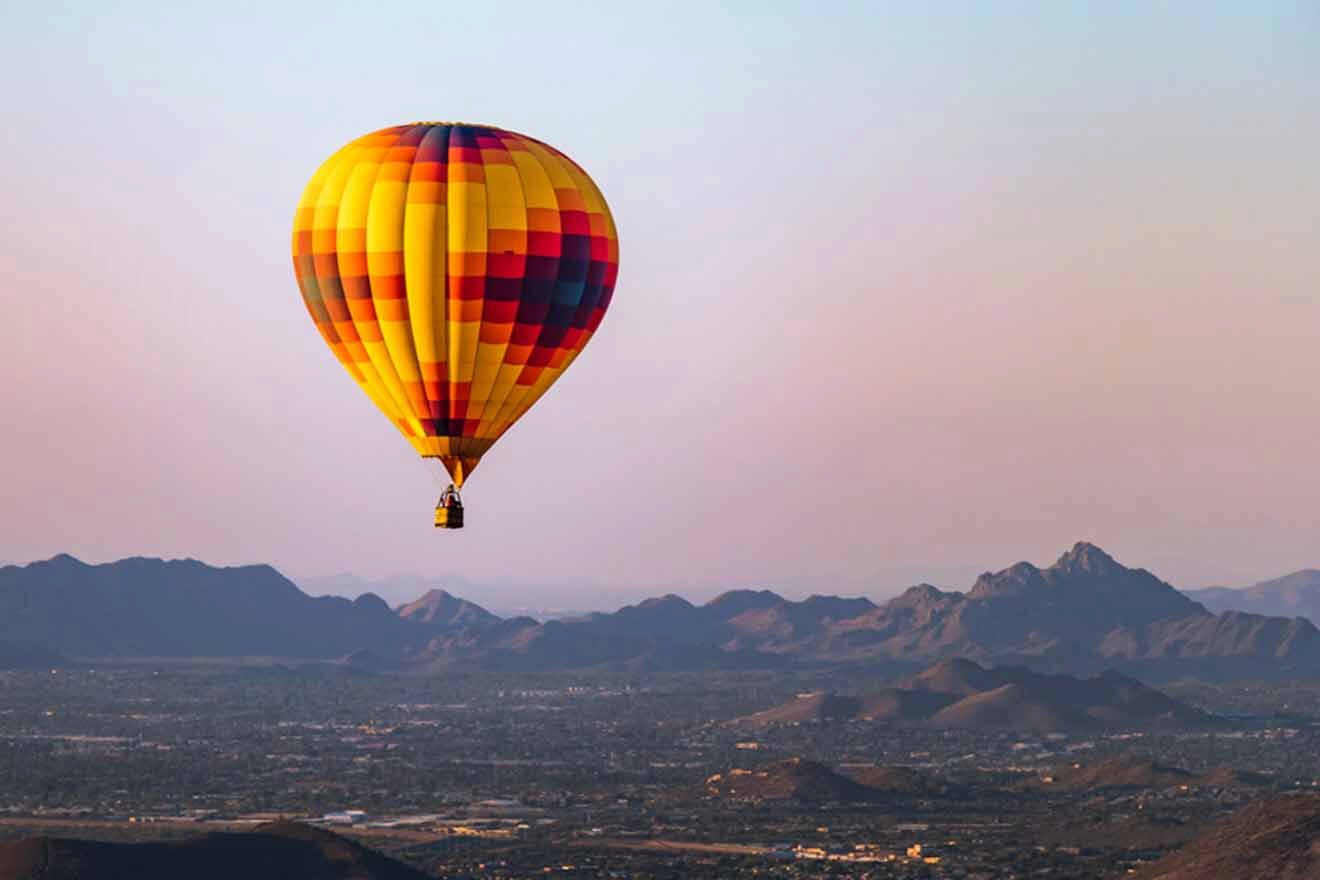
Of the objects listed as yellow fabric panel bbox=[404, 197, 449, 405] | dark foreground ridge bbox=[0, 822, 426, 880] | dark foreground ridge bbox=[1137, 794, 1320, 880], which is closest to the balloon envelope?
yellow fabric panel bbox=[404, 197, 449, 405]

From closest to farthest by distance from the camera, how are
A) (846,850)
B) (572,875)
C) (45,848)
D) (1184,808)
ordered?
(45,848) < (572,875) < (846,850) < (1184,808)

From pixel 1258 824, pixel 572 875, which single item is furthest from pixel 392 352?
pixel 572 875

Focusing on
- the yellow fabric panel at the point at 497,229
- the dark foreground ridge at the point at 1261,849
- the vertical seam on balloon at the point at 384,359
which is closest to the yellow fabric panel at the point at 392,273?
the vertical seam on balloon at the point at 384,359

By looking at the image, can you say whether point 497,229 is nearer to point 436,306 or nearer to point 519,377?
point 436,306

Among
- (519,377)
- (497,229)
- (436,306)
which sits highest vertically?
(497,229)

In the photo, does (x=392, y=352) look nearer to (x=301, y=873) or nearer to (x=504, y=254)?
(x=504, y=254)

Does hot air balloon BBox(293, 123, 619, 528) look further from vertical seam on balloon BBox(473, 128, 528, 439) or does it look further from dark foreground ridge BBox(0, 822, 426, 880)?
dark foreground ridge BBox(0, 822, 426, 880)

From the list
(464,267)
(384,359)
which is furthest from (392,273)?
(384,359)
